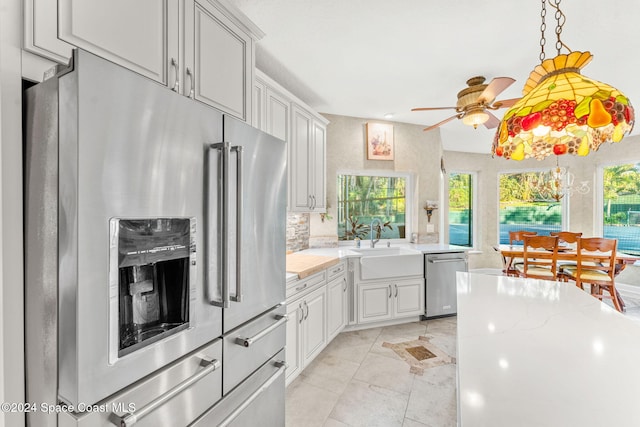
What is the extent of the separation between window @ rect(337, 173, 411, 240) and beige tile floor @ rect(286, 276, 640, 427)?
4.89 feet

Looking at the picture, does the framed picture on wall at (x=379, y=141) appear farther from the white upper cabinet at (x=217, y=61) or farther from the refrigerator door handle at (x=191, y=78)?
the refrigerator door handle at (x=191, y=78)

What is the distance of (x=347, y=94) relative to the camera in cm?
323

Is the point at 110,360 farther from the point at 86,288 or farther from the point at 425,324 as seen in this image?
the point at 425,324

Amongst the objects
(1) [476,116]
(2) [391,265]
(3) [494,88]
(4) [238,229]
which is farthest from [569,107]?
(2) [391,265]

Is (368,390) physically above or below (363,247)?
below

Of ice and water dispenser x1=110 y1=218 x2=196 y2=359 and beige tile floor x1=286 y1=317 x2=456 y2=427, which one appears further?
beige tile floor x1=286 y1=317 x2=456 y2=427

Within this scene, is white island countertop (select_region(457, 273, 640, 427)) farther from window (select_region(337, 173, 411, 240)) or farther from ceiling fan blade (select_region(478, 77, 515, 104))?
window (select_region(337, 173, 411, 240))

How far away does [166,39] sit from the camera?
1243 mm

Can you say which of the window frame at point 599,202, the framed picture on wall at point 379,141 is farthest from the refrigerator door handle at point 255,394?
the window frame at point 599,202

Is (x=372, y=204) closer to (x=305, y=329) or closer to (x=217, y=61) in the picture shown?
(x=305, y=329)

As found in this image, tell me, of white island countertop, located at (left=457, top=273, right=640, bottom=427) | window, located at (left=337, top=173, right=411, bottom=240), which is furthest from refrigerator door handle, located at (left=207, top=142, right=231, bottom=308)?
window, located at (left=337, top=173, right=411, bottom=240)

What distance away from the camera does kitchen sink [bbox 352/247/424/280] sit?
3.26 meters

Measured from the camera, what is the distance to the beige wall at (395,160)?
385 cm

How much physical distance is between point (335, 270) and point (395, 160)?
2.03 m
